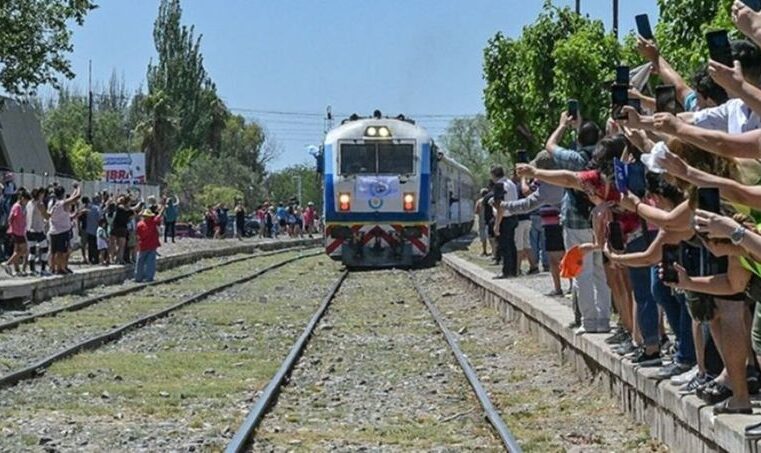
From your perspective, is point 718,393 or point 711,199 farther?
point 718,393

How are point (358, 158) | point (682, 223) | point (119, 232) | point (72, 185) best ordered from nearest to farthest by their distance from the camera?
point (682, 223), point (119, 232), point (358, 158), point (72, 185)

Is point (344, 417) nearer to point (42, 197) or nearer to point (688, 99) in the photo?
point (688, 99)

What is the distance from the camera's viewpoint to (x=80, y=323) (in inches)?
738

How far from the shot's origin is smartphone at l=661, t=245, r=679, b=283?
781 cm

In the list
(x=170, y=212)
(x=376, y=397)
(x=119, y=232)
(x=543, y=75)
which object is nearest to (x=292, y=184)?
(x=170, y=212)

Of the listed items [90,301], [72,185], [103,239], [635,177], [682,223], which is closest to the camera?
[682,223]

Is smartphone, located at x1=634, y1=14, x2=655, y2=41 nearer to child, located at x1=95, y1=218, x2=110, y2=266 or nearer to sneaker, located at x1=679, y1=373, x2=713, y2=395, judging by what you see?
sneaker, located at x1=679, y1=373, x2=713, y2=395

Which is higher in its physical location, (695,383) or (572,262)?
(572,262)

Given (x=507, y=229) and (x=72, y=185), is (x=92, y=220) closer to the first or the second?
(x=507, y=229)

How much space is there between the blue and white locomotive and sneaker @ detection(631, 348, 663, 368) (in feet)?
71.1

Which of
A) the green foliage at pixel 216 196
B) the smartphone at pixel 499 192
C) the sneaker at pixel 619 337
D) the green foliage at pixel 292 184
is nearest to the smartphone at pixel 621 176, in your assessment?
the sneaker at pixel 619 337

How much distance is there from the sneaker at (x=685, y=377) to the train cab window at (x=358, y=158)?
23018 millimetres

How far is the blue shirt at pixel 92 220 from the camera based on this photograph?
29.5 metres

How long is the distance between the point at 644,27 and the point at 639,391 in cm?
252
